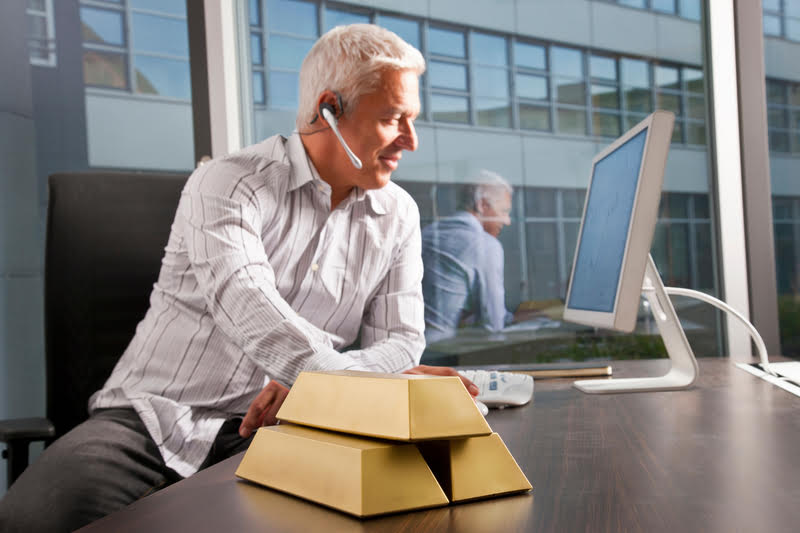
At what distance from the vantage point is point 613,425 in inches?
33.2

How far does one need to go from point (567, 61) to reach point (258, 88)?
3.57ft

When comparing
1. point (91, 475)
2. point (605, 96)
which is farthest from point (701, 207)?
point (91, 475)

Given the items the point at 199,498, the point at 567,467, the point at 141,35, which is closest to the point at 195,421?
the point at 199,498

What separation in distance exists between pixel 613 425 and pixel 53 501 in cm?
79

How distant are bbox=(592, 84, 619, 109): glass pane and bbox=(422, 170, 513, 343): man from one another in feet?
1.38

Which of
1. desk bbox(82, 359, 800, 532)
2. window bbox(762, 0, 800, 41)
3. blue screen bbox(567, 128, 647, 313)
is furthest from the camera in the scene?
window bbox(762, 0, 800, 41)

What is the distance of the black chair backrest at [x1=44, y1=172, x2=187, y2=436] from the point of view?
1.38 meters

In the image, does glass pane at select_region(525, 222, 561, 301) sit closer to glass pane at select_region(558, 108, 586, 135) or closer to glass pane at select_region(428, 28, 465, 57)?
glass pane at select_region(558, 108, 586, 135)

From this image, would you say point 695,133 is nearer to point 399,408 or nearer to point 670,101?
point 670,101

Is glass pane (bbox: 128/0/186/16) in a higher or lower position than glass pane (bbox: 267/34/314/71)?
higher

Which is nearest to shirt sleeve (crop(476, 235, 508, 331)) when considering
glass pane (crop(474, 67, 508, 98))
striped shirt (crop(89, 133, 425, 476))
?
glass pane (crop(474, 67, 508, 98))

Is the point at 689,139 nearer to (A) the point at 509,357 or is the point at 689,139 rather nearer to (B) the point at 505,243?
(B) the point at 505,243

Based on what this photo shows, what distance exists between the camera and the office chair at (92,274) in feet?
4.53

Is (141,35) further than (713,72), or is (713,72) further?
(141,35)
